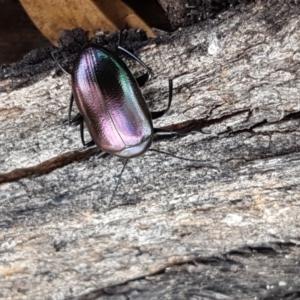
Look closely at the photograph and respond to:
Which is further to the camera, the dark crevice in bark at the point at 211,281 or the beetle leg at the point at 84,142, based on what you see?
the dark crevice in bark at the point at 211,281

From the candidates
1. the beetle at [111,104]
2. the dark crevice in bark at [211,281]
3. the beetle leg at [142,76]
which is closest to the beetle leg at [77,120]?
the beetle at [111,104]

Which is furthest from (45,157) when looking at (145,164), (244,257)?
(244,257)

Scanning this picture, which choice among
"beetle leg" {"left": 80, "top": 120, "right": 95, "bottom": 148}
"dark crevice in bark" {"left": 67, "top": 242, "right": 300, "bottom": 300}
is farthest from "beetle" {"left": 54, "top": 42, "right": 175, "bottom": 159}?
"dark crevice in bark" {"left": 67, "top": 242, "right": 300, "bottom": 300}

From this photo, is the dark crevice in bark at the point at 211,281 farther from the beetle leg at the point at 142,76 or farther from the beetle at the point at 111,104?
the beetle leg at the point at 142,76

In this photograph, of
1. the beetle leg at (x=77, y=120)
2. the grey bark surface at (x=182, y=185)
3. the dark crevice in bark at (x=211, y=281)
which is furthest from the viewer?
the dark crevice in bark at (x=211, y=281)

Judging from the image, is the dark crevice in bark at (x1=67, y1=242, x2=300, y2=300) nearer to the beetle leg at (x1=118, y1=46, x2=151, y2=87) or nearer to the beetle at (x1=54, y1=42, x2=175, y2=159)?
the beetle at (x1=54, y1=42, x2=175, y2=159)

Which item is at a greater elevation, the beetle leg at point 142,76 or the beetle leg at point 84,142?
the beetle leg at point 142,76
